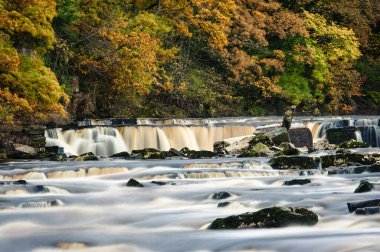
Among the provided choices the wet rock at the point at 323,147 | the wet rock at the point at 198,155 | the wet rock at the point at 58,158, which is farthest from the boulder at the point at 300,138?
the wet rock at the point at 58,158

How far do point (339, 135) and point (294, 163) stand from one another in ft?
29.0

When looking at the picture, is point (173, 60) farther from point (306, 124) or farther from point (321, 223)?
point (321, 223)

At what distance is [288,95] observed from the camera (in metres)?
38.4

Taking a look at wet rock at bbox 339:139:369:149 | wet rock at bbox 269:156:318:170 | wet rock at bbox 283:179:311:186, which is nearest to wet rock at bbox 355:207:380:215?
wet rock at bbox 283:179:311:186

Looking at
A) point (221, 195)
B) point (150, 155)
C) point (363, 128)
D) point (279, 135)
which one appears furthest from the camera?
point (363, 128)

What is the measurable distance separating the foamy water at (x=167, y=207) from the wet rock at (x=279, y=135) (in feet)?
17.5

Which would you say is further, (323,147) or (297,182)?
(323,147)

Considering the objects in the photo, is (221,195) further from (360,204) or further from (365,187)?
(360,204)

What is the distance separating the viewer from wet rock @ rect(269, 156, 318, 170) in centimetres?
1706

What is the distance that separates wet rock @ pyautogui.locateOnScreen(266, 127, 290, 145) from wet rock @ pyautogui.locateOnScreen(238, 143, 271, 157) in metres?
1.58

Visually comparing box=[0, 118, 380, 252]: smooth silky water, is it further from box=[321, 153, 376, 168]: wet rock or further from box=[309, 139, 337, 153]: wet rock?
box=[309, 139, 337, 153]: wet rock

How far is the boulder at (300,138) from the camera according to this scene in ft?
80.7

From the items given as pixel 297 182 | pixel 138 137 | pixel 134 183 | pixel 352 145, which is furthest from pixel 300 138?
pixel 134 183

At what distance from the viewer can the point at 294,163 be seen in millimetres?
17219
